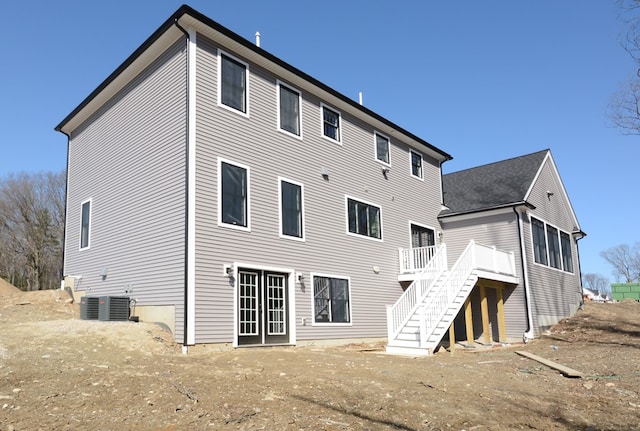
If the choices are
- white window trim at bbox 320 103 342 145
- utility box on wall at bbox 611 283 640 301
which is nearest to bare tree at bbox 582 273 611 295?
utility box on wall at bbox 611 283 640 301

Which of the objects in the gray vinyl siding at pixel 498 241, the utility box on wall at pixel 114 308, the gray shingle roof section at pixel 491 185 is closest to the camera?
the utility box on wall at pixel 114 308

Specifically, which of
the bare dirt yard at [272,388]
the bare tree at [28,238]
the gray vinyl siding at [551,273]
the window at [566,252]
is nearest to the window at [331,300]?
the bare dirt yard at [272,388]

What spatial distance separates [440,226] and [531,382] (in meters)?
12.6

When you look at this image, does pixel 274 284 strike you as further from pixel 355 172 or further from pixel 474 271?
pixel 474 271

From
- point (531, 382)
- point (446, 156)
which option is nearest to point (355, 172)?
point (446, 156)

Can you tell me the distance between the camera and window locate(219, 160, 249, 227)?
12.3 metres

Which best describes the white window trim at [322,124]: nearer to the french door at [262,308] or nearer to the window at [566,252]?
the french door at [262,308]

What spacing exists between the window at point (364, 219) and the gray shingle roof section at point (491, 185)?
461cm

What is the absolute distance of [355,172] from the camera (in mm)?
17172

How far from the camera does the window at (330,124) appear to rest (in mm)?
16297

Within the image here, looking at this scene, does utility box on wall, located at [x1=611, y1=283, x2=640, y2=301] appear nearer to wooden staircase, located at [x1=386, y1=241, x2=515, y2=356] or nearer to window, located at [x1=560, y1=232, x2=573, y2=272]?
window, located at [x1=560, y1=232, x2=573, y2=272]

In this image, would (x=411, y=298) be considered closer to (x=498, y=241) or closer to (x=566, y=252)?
(x=498, y=241)

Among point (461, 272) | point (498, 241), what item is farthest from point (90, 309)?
point (498, 241)

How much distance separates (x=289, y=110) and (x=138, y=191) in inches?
187
